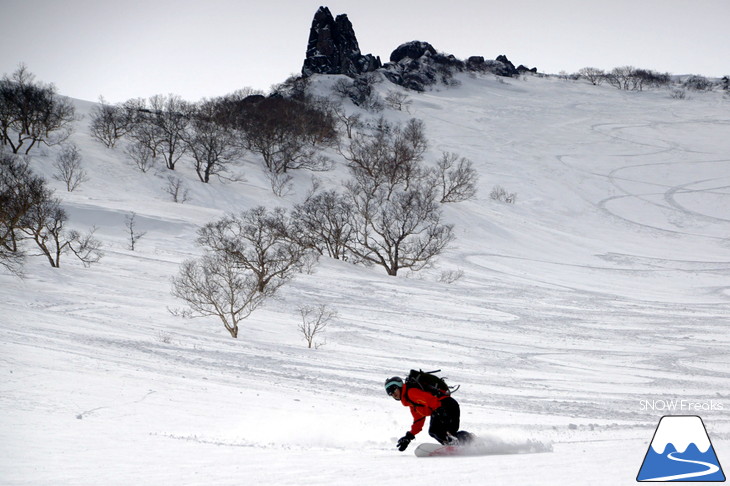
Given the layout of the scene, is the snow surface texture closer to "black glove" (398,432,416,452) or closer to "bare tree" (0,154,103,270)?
"black glove" (398,432,416,452)

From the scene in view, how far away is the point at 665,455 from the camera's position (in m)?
4.41

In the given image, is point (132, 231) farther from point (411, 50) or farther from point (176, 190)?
point (411, 50)

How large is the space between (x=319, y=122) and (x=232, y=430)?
218 ft

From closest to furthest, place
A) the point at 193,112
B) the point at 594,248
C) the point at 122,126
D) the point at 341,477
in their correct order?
1. the point at 341,477
2. the point at 594,248
3. the point at 122,126
4. the point at 193,112

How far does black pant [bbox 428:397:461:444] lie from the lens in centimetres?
605

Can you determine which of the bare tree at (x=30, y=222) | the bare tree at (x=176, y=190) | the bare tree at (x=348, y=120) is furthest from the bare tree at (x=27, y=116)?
the bare tree at (x=348, y=120)

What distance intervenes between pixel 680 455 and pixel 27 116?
59.3 m

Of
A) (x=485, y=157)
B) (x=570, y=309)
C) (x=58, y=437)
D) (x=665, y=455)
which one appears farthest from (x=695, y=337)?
(x=485, y=157)

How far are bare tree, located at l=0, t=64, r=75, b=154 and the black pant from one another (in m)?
53.6

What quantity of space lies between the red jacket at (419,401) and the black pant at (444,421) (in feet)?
0.34

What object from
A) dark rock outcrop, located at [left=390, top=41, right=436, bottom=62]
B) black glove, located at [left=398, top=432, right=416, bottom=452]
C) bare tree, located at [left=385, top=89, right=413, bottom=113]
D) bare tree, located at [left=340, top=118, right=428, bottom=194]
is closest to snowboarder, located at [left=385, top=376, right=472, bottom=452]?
black glove, located at [left=398, top=432, right=416, bottom=452]

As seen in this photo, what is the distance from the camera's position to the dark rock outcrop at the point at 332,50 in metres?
114

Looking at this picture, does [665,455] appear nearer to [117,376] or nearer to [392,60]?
[117,376]

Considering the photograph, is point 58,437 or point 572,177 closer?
point 58,437
